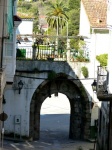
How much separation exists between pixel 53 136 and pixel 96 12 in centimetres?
891

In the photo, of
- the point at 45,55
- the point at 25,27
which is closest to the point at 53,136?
the point at 45,55

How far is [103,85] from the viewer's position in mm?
23141

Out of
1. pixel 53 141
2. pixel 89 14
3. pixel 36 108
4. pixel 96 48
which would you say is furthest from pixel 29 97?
pixel 89 14

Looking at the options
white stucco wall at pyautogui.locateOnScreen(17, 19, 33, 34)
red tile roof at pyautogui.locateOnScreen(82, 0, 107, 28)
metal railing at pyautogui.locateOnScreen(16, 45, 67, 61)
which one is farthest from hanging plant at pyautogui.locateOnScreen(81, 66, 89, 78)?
white stucco wall at pyautogui.locateOnScreen(17, 19, 33, 34)

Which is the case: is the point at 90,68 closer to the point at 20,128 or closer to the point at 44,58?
the point at 44,58

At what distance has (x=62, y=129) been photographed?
121 ft

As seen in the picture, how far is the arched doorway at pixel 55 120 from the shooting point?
33.9 meters

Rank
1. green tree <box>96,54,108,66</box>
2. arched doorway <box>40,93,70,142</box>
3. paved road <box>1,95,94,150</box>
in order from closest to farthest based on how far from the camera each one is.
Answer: green tree <box>96,54,108,66</box>, paved road <box>1,95,94,150</box>, arched doorway <box>40,93,70,142</box>

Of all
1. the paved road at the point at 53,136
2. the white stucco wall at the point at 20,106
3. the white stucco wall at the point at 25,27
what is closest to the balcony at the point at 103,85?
the paved road at the point at 53,136

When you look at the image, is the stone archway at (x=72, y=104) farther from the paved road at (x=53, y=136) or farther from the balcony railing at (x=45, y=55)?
the balcony railing at (x=45, y=55)

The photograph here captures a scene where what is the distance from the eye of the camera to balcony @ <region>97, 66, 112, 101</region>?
66.9 feet

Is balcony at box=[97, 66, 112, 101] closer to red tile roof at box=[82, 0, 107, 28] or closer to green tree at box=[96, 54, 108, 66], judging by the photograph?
green tree at box=[96, 54, 108, 66]

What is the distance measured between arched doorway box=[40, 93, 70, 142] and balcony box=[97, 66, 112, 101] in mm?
8477

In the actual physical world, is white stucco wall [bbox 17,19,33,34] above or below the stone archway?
above
